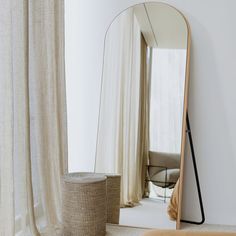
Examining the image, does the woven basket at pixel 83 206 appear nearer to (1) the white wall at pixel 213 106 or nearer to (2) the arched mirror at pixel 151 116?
(2) the arched mirror at pixel 151 116

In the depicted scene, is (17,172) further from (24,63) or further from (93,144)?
(93,144)

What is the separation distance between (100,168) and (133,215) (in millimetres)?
452

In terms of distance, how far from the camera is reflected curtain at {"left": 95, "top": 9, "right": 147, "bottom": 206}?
278 cm

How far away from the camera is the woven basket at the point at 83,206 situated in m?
2.40

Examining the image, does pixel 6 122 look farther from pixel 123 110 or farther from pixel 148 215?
pixel 148 215

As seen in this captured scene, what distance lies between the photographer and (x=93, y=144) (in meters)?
3.12

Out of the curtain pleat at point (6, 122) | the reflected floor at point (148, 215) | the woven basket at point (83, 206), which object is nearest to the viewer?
the curtain pleat at point (6, 122)

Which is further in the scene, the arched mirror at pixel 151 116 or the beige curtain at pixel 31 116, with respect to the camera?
the arched mirror at pixel 151 116

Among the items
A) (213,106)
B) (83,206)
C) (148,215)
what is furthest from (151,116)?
(83,206)

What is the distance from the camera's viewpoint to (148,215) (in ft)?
9.00

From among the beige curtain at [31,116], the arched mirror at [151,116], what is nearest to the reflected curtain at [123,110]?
the arched mirror at [151,116]

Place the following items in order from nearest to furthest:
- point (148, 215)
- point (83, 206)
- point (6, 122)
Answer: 1. point (6, 122)
2. point (83, 206)
3. point (148, 215)

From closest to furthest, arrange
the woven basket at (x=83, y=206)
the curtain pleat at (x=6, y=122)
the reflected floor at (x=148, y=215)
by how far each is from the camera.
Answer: the curtain pleat at (x=6, y=122), the woven basket at (x=83, y=206), the reflected floor at (x=148, y=215)

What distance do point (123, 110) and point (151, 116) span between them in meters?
0.23
